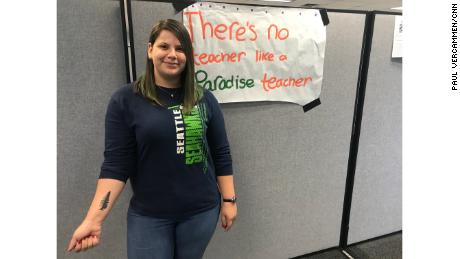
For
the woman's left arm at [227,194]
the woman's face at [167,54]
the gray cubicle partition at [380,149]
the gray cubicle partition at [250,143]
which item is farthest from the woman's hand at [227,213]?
the gray cubicle partition at [380,149]

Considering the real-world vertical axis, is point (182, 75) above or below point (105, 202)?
above

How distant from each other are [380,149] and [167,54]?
1.26m

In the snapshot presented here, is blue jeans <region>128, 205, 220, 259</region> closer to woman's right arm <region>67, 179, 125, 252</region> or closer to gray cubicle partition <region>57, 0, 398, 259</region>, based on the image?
woman's right arm <region>67, 179, 125, 252</region>

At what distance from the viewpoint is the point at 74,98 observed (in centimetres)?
112

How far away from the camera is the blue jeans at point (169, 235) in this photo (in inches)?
37.8

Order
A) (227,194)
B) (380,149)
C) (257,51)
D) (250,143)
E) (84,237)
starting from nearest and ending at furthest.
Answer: (84,237) < (227,194) < (257,51) < (250,143) < (380,149)

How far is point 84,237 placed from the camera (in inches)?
34.9

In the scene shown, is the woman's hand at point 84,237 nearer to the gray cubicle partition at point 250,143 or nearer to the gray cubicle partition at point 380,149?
the gray cubicle partition at point 250,143

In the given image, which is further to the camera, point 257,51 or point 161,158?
point 257,51

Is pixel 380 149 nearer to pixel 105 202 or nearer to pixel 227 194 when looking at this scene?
pixel 227 194

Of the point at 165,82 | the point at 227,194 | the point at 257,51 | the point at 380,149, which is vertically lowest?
the point at 227,194

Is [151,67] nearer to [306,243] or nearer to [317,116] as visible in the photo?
[317,116]

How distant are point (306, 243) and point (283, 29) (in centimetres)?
104

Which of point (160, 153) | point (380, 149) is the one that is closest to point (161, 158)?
point (160, 153)
